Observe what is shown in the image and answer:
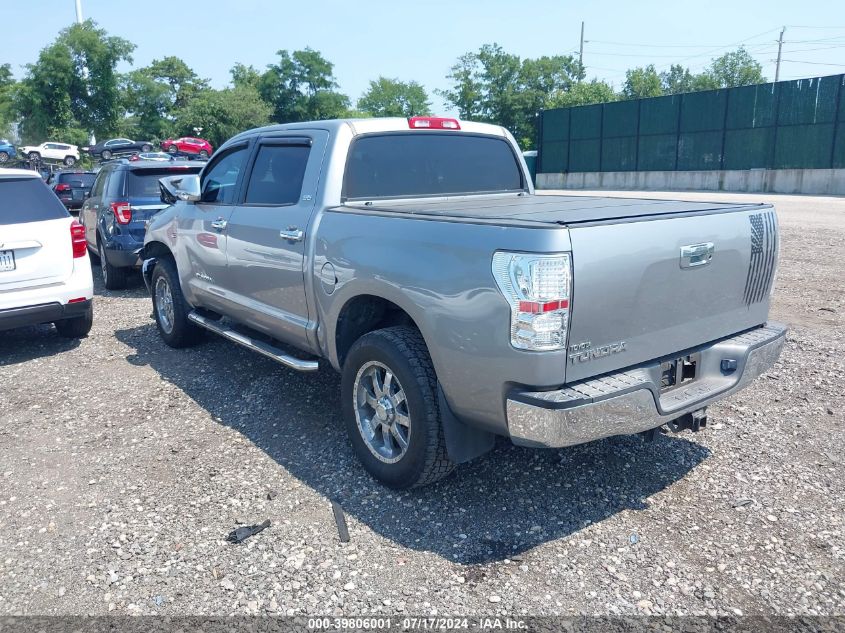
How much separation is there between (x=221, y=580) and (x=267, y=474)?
3.43 feet

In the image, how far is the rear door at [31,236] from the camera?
6.26 metres

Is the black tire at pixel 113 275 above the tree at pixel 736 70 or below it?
below

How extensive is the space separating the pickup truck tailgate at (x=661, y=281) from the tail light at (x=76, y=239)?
5395mm

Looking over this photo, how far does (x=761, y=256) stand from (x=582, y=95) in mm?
62446

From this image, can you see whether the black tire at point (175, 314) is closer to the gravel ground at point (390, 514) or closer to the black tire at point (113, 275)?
the gravel ground at point (390, 514)

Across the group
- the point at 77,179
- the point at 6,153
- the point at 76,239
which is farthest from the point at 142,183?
the point at 6,153

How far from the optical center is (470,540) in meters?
3.48

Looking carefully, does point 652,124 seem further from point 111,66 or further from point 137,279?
point 111,66

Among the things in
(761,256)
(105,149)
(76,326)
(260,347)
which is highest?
(105,149)

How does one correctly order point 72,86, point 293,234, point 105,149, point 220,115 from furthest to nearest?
1. point 220,115
2. point 72,86
3. point 105,149
4. point 293,234

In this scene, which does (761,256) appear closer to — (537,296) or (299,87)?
(537,296)

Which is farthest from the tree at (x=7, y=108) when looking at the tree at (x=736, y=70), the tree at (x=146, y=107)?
the tree at (x=736, y=70)

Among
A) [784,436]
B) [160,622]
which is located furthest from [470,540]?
[784,436]

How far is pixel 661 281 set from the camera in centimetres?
332
